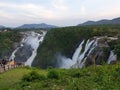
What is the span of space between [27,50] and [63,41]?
10.7 meters

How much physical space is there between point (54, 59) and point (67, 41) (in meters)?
8.71

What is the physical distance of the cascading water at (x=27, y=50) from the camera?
8015 cm

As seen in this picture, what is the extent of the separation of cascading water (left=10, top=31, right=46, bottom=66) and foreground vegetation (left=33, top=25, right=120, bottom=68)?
2.13 m

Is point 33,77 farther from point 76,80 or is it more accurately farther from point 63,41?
point 63,41

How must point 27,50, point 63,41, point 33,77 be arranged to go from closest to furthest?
point 33,77 → point 63,41 → point 27,50

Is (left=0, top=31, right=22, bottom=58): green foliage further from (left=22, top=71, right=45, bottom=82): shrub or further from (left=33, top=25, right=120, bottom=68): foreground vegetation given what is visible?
(left=22, top=71, right=45, bottom=82): shrub

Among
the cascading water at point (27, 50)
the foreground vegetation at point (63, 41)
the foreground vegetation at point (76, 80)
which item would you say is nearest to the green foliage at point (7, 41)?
the cascading water at point (27, 50)

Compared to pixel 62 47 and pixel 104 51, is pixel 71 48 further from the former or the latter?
pixel 104 51

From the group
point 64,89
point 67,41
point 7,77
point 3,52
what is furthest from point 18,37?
point 64,89

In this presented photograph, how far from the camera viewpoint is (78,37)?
7525cm

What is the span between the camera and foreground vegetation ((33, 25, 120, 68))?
70375 millimetres

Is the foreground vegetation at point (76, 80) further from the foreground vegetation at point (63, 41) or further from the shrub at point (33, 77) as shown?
the foreground vegetation at point (63, 41)

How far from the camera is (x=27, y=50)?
8606cm

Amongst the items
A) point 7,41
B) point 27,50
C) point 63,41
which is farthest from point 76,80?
point 7,41
